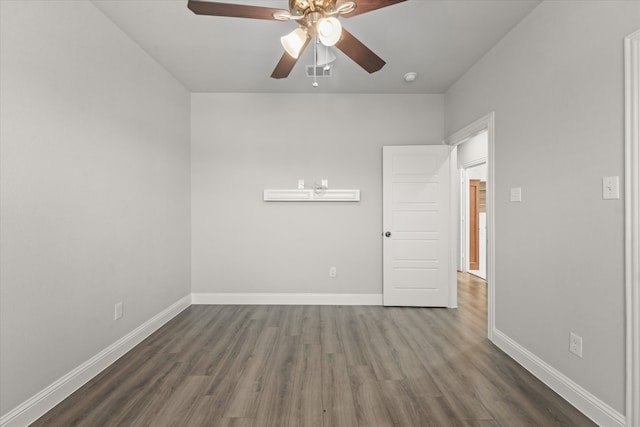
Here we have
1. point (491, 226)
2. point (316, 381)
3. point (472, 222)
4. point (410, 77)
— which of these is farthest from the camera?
point (472, 222)

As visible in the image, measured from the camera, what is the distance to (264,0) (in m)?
2.16

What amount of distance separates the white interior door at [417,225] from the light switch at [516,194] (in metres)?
1.19

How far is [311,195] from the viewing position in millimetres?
3803

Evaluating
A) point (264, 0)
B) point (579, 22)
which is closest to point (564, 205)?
point (579, 22)

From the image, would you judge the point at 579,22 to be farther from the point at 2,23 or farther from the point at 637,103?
the point at 2,23

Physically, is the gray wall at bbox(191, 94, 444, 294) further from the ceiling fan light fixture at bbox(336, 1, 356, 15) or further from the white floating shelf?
the ceiling fan light fixture at bbox(336, 1, 356, 15)

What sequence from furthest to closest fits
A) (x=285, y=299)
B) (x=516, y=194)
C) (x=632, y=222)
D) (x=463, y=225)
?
(x=463, y=225), (x=285, y=299), (x=516, y=194), (x=632, y=222)

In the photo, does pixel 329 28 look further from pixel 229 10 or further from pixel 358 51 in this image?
pixel 229 10

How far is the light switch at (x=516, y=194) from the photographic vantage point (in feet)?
7.92

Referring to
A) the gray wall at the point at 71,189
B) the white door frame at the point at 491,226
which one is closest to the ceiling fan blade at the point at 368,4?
the white door frame at the point at 491,226

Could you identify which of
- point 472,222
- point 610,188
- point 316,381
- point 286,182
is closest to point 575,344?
point 610,188

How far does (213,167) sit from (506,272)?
3.49 m

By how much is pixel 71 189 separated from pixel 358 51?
2144 mm

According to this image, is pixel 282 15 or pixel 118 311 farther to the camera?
pixel 118 311
